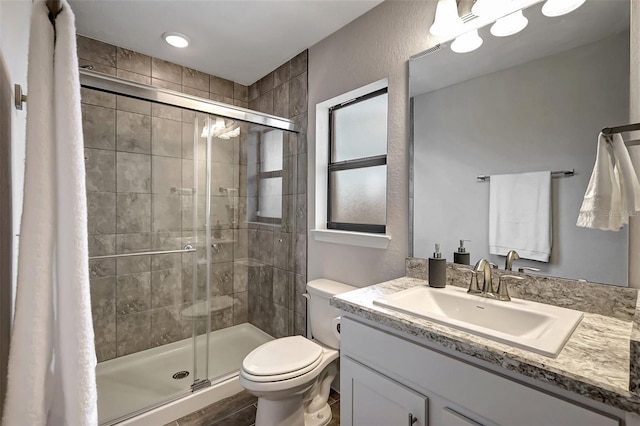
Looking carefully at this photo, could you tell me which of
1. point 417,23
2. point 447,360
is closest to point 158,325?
point 447,360

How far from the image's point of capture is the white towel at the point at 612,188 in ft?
2.99

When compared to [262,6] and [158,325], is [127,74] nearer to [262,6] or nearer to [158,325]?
[262,6]

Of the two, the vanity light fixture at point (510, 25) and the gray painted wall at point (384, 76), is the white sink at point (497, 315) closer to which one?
the gray painted wall at point (384, 76)

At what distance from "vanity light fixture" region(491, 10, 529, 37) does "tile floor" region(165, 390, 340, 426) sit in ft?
7.00

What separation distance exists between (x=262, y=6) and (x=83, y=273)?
1.78m

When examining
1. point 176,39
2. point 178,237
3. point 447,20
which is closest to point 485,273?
point 447,20

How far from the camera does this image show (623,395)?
1.87 feet

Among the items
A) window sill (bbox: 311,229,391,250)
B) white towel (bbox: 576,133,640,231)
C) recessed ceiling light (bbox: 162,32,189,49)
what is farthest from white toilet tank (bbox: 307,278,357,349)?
recessed ceiling light (bbox: 162,32,189,49)

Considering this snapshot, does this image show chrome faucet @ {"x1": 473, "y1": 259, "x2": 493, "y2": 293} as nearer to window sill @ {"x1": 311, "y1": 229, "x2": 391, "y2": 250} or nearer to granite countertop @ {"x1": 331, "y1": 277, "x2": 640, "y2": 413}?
granite countertop @ {"x1": 331, "y1": 277, "x2": 640, "y2": 413}

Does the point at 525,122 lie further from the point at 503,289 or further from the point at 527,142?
the point at 503,289

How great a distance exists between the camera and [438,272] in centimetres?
130

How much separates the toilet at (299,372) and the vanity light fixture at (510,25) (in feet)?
4.91

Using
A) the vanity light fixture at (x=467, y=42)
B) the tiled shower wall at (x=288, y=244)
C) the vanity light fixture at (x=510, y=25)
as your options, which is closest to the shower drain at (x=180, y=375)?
the tiled shower wall at (x=288, y=244)

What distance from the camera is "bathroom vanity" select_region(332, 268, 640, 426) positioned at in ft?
2.08
